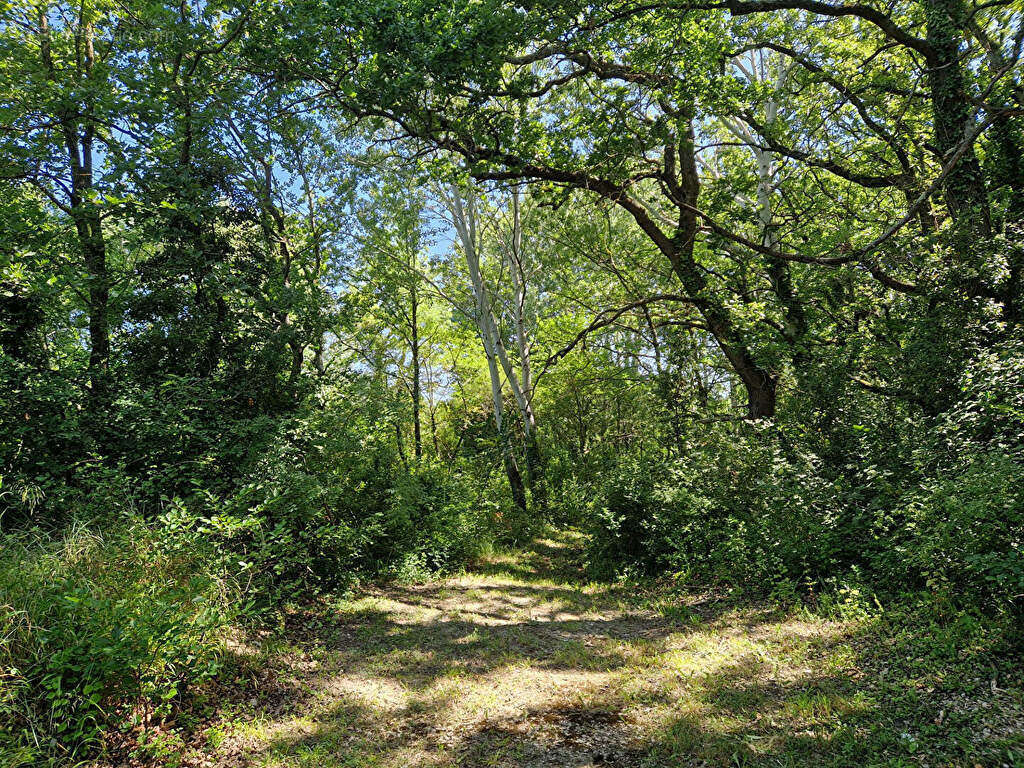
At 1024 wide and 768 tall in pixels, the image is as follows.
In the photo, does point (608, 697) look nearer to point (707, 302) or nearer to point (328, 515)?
point (328, 515)

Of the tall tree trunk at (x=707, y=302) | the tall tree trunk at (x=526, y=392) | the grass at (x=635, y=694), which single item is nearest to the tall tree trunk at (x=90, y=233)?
the grass at (x=635, y=694)

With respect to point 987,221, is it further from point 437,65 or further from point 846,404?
point 437,65

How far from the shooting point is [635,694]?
13.4 feet

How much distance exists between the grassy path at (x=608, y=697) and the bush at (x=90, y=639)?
1.81 feet

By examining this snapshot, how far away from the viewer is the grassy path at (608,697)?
3115mm

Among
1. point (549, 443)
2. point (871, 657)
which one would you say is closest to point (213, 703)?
point (871, 657)

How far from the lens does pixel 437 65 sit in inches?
205

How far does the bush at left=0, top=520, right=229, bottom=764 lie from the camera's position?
2.91 meters

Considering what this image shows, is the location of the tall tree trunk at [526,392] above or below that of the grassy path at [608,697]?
above

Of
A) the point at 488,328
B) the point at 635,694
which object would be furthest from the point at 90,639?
the point at 488,328

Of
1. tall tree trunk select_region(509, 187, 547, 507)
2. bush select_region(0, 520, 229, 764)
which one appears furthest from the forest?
tall tree trunk select_region(509, 187, 547, 507)

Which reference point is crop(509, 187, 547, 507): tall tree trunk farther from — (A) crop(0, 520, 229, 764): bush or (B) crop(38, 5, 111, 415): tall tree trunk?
(A) crop(0, 520, 229, 764): bush

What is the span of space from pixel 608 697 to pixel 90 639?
384 cm

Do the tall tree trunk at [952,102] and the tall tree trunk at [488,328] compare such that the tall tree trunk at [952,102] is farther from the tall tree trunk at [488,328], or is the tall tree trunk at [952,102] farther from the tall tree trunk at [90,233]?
the tall tree trunk at [90,233]
